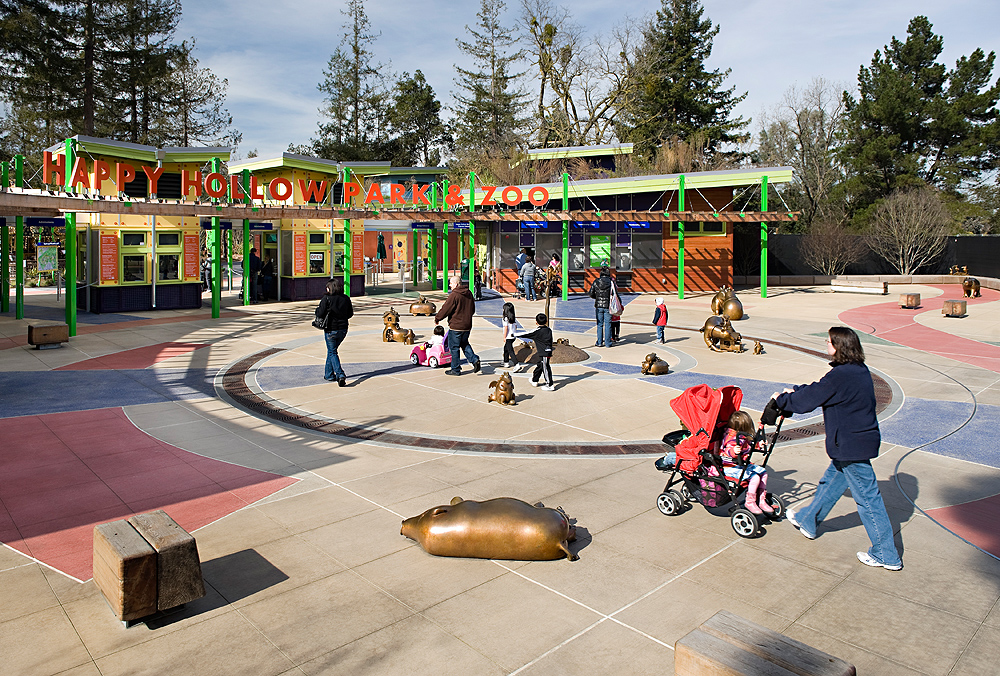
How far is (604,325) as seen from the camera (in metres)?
17.2

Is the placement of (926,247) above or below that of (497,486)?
above

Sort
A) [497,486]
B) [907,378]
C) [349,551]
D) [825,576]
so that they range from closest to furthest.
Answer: [825,576], [349,551], [497,486], [907,378]

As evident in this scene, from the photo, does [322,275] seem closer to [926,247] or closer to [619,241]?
[619,241]

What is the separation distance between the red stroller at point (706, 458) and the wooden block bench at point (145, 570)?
4.30 meters

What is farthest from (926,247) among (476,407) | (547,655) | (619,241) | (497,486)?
(547,655)

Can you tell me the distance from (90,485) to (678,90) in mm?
47289

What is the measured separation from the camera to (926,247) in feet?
A: 120

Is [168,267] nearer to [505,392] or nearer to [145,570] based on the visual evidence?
[505,392]

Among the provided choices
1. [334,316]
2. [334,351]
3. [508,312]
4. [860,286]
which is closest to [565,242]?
[860,286]

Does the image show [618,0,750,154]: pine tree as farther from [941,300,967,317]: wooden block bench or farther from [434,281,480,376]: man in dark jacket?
[434,281,480,376]: man in dark jacket

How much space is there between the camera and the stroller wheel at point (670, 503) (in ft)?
22.8

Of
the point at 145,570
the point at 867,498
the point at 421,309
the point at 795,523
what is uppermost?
the point at 421,309

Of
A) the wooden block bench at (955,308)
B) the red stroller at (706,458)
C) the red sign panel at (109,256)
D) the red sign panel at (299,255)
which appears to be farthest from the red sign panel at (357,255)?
the red stroller at (706,458)

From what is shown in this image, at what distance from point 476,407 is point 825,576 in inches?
256
